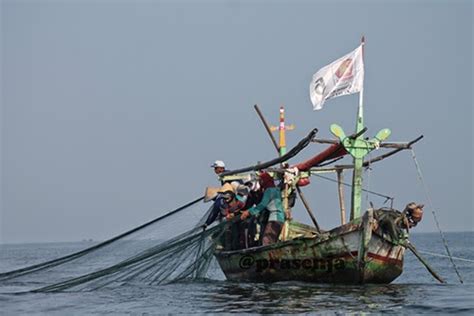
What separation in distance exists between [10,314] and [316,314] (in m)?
5.41

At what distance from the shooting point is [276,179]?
16703 mm

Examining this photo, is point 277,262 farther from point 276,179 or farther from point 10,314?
point 10,314

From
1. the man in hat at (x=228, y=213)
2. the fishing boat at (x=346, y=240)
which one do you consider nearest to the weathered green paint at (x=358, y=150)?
the fishing boat at (x=346, y=240)

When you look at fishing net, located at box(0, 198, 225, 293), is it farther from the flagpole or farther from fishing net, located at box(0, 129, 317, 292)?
the flagpole

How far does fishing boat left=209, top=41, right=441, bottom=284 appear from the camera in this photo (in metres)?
14.5

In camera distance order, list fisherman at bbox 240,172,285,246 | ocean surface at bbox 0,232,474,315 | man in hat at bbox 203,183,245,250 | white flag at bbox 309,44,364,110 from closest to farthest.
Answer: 1. ocean surface at bbox 0,232,474,315
2. white flag at bbox 309,44,364,110
3. fisherman at bbox 240,172,285,246
4. man in hat at bbox 203,183,245,250

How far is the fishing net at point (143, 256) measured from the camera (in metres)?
16.4

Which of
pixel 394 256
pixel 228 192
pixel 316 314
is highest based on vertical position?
pixel 228 192

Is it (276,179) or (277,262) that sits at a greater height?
(276,179)

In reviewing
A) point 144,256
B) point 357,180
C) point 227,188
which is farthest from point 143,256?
point 357,180

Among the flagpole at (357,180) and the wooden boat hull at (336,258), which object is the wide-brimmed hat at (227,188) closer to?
the wooden boat hull at (336,258)

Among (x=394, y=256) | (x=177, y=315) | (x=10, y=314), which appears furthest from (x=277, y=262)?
(x=10, y=314)

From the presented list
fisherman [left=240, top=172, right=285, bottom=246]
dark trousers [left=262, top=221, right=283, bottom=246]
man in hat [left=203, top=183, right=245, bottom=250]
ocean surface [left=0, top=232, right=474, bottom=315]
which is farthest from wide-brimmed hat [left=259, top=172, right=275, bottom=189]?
ocean surface [left=0, top=232, right=474, bottom=315]

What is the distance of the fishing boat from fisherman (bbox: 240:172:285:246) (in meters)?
0.24
